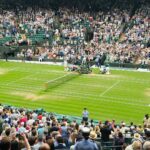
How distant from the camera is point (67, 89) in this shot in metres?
37.2

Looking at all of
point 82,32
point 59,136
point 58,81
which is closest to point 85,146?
point 59,136

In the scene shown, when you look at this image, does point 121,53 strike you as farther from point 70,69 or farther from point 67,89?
point 67,89

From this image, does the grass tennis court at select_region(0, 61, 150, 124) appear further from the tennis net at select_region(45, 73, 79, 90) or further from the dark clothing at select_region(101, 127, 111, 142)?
the dark clothing at select_region(101, 127, 111, 142)

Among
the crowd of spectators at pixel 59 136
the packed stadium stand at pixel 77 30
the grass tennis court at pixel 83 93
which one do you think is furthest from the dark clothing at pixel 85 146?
the packed stadium stand at pixel 77 30

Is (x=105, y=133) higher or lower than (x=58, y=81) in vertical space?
lower

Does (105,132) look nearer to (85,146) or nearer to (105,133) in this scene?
(105,133)

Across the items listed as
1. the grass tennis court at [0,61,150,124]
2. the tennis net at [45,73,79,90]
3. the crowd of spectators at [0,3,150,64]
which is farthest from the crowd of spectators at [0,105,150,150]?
the crowd of spectators at [0,3,150,64]

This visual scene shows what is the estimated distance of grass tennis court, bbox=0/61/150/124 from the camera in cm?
3150

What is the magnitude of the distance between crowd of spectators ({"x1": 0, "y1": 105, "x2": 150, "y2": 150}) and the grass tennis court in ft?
28.1

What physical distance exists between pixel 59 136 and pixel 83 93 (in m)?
22.3

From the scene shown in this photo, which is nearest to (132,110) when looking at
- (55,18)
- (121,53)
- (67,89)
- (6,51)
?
(67,89)

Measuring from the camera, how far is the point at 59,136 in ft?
44.7

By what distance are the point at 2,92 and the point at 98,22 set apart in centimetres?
2337

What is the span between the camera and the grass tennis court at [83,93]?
1240 inches
